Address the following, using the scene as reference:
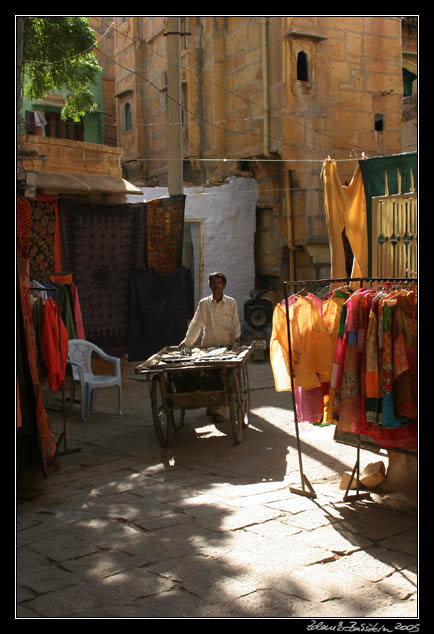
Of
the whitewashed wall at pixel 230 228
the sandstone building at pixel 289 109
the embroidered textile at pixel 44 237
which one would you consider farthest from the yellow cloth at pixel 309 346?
the whitewashed wall at pixel 230 228

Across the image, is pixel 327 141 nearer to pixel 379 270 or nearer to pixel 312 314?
pixel 379 270

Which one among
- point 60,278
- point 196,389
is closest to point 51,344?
point 196,389

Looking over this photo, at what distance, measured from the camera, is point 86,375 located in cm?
A: 840

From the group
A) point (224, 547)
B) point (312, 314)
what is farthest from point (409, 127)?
point (224, 547)

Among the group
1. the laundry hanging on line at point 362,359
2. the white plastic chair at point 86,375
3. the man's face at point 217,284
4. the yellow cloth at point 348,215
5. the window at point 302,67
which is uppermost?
the window at point 302,67

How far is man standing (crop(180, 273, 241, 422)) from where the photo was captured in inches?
299

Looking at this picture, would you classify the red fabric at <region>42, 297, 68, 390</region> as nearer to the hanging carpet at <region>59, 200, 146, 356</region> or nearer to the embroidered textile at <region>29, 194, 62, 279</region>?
the embroidered textile at <region>29, 194, 62, 279</region>

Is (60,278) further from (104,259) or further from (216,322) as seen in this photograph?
(216,322)

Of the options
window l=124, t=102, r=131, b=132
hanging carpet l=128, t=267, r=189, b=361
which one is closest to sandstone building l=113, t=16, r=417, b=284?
window l=124, t=102, r=131, b=132

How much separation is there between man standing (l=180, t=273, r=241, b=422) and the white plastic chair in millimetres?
1196

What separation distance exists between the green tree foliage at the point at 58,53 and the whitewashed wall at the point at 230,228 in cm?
453

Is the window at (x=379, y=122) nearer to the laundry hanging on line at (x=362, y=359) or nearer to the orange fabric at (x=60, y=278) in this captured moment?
the orange fabric at (x=60, y=278)

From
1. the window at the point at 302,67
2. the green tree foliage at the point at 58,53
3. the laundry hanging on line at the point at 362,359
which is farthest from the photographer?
the window at the point at 302,67

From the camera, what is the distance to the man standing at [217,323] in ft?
24.9
